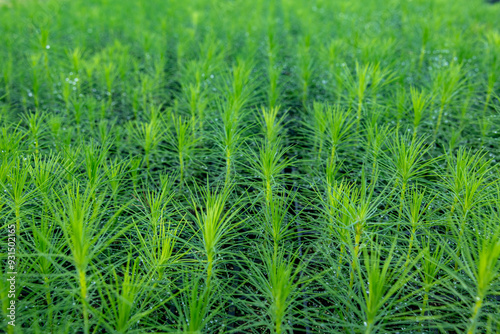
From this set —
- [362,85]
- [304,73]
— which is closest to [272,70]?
[304,73]

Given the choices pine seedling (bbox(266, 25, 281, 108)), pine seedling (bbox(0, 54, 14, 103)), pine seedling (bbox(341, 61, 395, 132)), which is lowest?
pine seedling (bbox(0, 54, 14, 103))

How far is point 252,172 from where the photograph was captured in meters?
1.76

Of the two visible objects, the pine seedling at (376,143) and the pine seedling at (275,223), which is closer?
the pine seedling at (275,223)

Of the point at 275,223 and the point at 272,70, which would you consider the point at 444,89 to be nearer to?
the point at 272,70

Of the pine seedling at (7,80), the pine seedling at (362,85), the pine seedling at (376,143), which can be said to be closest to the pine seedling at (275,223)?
the pine seedling at (376,143)

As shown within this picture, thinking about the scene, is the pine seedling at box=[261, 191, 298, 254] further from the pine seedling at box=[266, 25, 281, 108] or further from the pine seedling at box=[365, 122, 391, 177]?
the pine seedling at box=[266, 25, 281, 108]

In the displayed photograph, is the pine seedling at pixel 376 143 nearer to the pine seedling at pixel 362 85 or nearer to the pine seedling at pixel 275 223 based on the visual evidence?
the pine seedling at pixel 362 85

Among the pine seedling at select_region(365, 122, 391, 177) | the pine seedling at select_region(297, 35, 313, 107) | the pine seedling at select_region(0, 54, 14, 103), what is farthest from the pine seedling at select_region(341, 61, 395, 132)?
the pine seedling at select_region(0, 54, 14, 103)

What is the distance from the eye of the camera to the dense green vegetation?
1199mm

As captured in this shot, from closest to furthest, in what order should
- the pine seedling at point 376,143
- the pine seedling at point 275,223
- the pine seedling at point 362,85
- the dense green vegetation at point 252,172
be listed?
1. the dense green vegetation at point 252,172
2. the pine seedling at point 275,223
3. the pine seedling at point 376,143
4. the pine seedling at point 362,85

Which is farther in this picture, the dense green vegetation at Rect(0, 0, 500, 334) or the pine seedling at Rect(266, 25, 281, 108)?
the pine seedling at Rect(266, 25, 281, 108)

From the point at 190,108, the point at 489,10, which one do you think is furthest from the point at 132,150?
the point at 489,10

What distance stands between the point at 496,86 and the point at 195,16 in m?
2.78

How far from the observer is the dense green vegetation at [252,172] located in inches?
47.2
